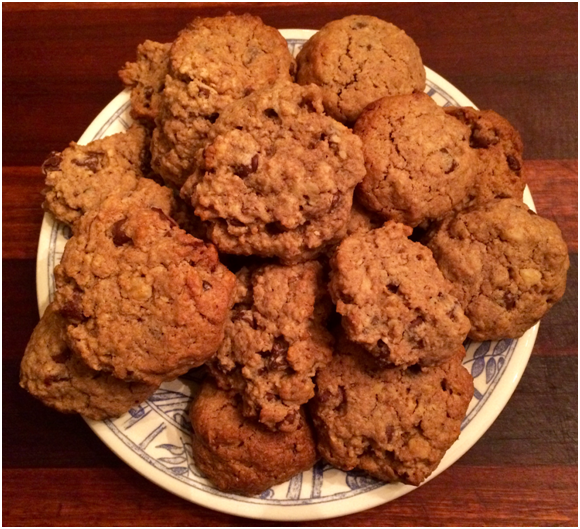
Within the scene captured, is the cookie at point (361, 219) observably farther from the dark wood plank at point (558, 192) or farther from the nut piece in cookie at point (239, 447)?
the dark wood plank at point (558, 192)

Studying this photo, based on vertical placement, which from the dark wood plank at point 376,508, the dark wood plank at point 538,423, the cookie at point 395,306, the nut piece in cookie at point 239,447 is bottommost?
the dark wood plank at point 376,508

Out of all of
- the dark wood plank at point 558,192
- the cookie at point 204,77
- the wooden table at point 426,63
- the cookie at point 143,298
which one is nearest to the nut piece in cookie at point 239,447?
the cookie at point 143,298

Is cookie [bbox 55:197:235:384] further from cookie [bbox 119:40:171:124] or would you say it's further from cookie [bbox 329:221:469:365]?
cookie [bbox 119:40:171:124]

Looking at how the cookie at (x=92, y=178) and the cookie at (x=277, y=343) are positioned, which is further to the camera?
the cookie at (x=92, y=178)

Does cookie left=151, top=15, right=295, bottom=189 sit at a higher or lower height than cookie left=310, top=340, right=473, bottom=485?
higher

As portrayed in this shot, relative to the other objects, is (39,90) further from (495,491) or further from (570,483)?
(570,483)

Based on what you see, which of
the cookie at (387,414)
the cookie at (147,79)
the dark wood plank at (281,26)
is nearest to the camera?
the cookie at (387,414)

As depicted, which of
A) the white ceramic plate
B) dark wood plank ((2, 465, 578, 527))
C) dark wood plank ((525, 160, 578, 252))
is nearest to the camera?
the white ceramic plate

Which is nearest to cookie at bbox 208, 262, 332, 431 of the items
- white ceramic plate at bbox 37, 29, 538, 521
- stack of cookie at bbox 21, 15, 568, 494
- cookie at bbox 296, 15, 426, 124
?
stack of cookie at bbox 21, 15, 568, 494
